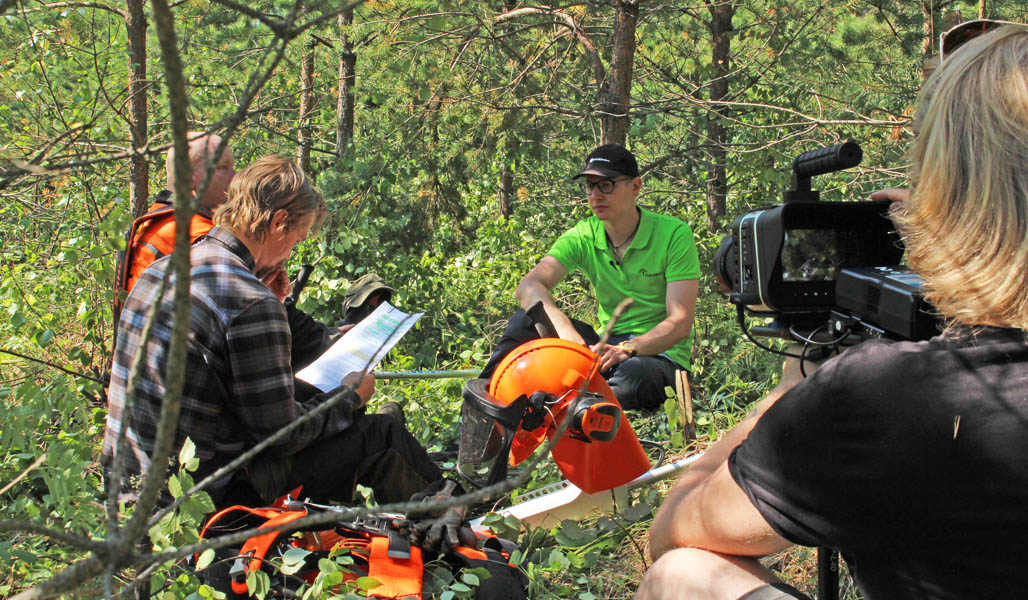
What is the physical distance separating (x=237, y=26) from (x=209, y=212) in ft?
19.8

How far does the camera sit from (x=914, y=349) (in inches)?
42.8

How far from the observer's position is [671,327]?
13.3 ft

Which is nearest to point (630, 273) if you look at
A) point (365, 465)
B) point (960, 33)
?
point (365, 465)

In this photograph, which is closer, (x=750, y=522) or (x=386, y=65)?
(x=750, y=522)

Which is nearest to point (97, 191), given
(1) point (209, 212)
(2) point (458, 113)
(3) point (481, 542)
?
(2) point (458, 113)

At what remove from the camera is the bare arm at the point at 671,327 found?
154 inches

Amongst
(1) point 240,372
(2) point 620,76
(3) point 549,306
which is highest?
(2) point 620,76

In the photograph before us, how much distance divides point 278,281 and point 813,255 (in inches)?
96.1

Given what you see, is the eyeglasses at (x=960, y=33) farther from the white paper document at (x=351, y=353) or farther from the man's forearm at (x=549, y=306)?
the man's forearm at (x=549, y=306)

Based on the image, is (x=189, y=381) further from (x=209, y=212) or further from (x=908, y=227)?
(x=908, y=227)

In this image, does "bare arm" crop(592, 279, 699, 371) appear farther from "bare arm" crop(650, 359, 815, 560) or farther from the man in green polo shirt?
"bare arm" crop(650, 359, 815, 560)

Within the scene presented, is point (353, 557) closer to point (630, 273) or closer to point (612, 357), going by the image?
point (612, 357)

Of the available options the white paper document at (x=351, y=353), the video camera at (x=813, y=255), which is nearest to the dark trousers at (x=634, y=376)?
the white paper document at (x=351, y=353)

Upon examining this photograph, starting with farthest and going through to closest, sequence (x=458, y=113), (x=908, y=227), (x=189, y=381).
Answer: (x=458, y=113) < (x=189, y=381) < (x=908, y=227)
